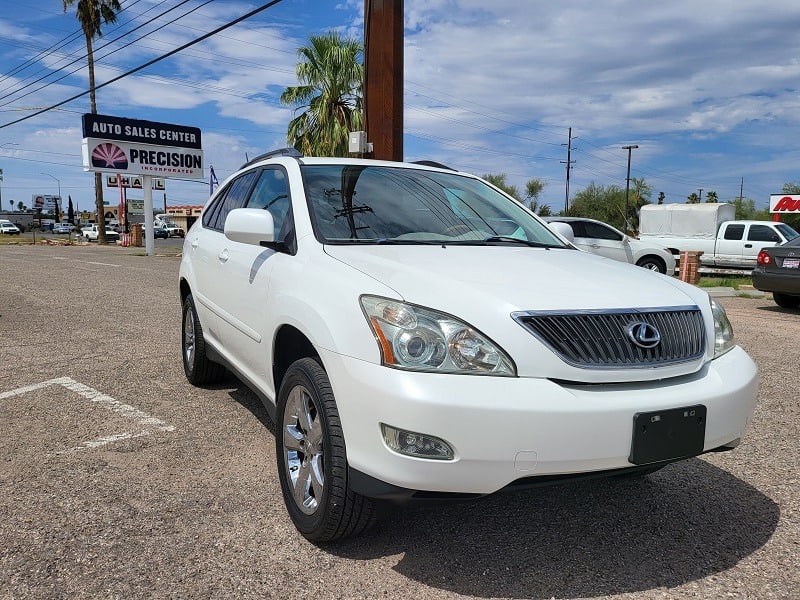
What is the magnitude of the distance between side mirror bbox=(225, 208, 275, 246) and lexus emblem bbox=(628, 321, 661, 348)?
1.70 m

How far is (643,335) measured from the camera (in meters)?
2.46

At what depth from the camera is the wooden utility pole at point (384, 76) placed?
12133mm

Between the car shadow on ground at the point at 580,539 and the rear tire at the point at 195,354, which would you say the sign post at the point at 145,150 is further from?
the car shadow on ground at the point at 580,539

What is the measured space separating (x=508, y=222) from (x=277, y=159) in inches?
56.9

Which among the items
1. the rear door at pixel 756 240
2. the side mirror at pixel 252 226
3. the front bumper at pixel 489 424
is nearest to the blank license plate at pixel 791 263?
the front bumper at pixel 489 424

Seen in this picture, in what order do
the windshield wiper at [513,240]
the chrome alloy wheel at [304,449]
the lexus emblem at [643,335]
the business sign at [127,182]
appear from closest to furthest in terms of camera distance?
the lexus emblem at [643,335], the chrome alloy wheel at [304,449], the windshield wiper at [513,240], the business sign at [127,182]

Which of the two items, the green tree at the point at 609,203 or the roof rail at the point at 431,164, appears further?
the green tree at the point at 609,203

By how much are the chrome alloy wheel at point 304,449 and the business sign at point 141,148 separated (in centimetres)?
2768

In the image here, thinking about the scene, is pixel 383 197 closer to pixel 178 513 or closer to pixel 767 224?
pixel 178 513

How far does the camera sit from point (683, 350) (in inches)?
101

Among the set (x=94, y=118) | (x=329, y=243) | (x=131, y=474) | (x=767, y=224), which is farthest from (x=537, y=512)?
(x=94, y=118)

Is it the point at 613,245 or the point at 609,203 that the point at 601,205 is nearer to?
the point at 609,203

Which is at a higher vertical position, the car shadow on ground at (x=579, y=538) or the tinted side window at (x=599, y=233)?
the tinted side window at (x=599, y=233)

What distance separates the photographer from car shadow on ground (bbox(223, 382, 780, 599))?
2.53 metres
